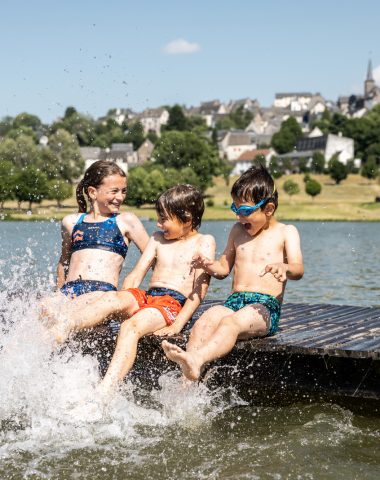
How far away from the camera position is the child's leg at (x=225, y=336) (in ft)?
18.5

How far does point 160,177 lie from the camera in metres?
89.8

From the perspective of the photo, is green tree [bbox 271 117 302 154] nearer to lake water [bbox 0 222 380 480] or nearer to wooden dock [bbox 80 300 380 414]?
wooden dock [bbox 80 300 380 414]

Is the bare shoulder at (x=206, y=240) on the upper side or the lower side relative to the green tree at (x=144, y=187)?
upper

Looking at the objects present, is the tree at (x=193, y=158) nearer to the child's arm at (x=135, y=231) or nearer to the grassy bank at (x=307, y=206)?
the grassy bank at (x=307, y=206)

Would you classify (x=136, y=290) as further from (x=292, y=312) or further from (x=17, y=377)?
(x=292, y=312)

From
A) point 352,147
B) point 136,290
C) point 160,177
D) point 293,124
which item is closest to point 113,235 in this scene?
point 136,290

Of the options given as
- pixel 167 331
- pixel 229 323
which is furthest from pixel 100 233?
pixel 229 323

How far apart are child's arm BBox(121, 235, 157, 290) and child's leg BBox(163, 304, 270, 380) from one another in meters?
0.96

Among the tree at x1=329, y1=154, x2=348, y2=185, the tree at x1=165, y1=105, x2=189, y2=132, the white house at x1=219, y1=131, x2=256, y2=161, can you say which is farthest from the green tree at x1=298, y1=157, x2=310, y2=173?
the white house at x1=219, y1=131, x2=256, y2=161

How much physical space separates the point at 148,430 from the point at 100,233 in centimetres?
217

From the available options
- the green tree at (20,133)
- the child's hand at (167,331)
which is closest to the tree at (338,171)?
the green tree at (20,133)

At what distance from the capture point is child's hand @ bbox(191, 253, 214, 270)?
6531mm

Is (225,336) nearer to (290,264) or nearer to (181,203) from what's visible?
(290,264)

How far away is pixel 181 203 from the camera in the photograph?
6867 mm
